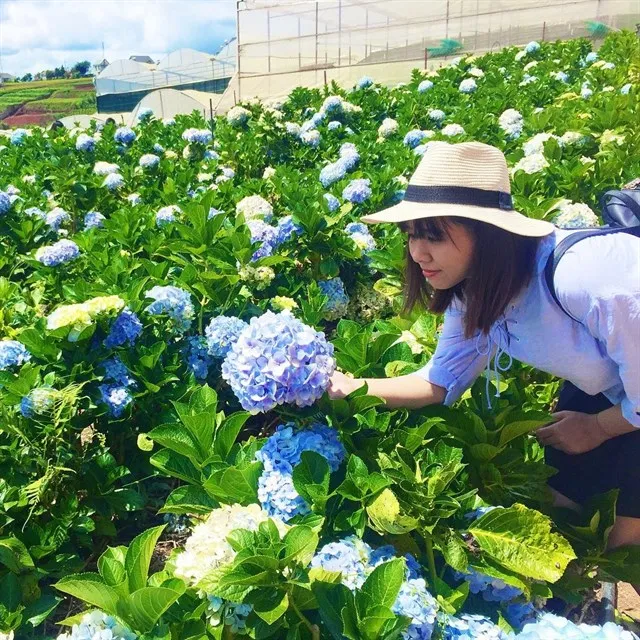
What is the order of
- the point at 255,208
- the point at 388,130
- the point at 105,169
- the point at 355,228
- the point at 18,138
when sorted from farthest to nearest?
the point at 18,138 < the point at 388,130 < the point at 105,169 < the point at 255,208 < the point at 355,228

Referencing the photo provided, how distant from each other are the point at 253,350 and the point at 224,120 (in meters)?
7.50

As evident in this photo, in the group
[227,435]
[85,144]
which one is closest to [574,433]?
[227,435]

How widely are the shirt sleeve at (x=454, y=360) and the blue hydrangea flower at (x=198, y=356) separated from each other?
2.90 feet

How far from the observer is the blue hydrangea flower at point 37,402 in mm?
1807

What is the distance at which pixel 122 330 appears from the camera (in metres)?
2.00

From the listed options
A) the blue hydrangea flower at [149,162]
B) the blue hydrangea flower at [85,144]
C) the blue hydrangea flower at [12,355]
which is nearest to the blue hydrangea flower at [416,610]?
the blue hydrangea flower at [12,355]

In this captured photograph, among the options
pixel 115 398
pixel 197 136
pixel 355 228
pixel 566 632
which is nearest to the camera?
pixel 566 632

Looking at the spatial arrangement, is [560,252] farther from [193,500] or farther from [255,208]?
[255,208]

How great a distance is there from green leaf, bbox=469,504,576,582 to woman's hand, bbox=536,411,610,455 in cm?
50

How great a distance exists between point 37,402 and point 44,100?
76.1 meters

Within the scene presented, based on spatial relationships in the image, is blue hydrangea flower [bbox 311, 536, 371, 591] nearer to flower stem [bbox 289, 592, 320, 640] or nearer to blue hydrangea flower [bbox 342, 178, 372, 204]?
flower stem [bbox 289, 592, 320, 640]

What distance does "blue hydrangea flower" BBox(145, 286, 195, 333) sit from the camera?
2145 mm

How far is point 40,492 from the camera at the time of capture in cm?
176

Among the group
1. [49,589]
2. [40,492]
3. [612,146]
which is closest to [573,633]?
[40,492]
